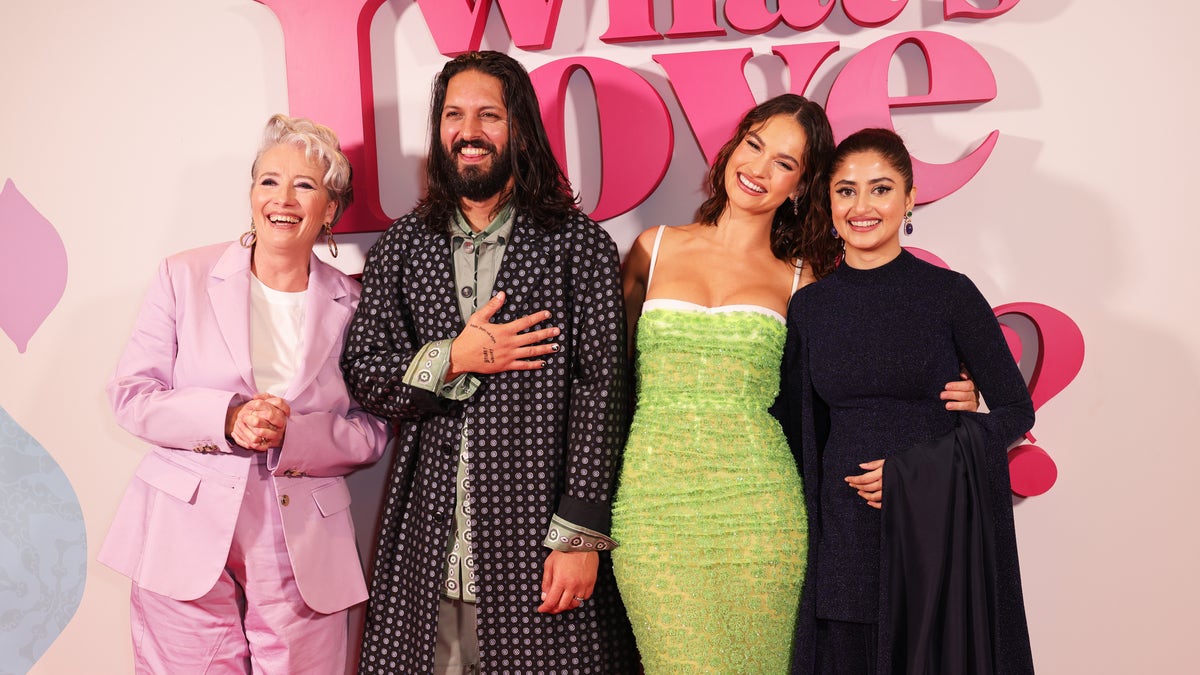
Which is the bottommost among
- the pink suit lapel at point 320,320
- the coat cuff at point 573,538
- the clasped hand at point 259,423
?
the coat cuff at point 573,538

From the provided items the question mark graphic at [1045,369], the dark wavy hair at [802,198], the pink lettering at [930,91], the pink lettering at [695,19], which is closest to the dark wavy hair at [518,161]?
the dark wavy hair at [802,198]

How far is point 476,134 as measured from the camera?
251 cm

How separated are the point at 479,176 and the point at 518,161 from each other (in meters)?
0.13

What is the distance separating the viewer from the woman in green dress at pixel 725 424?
2.34 meters

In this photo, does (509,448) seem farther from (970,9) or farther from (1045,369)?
(970,9)

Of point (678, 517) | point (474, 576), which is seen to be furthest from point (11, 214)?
point (678, 517)

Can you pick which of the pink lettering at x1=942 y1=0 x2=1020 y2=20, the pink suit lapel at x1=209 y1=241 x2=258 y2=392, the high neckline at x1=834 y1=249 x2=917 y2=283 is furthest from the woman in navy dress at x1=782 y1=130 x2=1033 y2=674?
the pink suit lapel at x1=209 y1=241 x2=258 y2=392

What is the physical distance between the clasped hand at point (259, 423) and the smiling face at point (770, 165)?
1.47 meters

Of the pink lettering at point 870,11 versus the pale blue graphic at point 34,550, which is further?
the pale blue graphic at point 34,550

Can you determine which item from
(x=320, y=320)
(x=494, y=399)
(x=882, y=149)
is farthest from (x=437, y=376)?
(x=882, y=149)

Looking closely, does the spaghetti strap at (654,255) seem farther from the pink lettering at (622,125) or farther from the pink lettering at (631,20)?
the pink lettering at (631,20)

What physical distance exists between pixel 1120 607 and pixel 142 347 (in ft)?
10.6

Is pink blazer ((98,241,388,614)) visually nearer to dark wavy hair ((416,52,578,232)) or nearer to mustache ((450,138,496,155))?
dark wavy hair ((416,52,578,232))

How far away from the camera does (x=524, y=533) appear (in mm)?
2408
